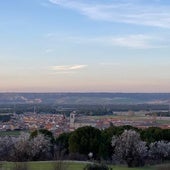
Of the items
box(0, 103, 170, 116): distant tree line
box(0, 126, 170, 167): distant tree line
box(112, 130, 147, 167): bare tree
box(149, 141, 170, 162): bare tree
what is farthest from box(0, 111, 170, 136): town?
box(0, 103, 170, 116): distant tree line

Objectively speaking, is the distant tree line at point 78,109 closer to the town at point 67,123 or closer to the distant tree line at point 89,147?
the town at point 67,123

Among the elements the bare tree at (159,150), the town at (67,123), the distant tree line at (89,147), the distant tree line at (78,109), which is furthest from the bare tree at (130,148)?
the distant tree line at (78,109)

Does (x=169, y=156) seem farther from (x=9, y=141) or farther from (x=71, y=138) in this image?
(x=9, y=141)

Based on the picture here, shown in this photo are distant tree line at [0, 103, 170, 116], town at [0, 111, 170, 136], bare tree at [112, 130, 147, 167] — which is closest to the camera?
bare tree at [112, 130, 147, 167]

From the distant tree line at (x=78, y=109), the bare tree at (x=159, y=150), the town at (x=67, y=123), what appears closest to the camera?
the bare tree at (x=159, y=150)

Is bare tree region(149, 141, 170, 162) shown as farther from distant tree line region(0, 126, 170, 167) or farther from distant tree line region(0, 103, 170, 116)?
distant tree line region(0, 103, 170, 116)

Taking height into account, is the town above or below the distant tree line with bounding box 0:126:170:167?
below

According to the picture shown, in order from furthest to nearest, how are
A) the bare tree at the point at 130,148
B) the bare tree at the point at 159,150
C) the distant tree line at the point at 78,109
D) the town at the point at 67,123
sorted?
the distant tree line at the point at 78,109 → the town at the point at 67,123 → the bare tree at the point at 159,150 → the bare tree at the point at 130,148

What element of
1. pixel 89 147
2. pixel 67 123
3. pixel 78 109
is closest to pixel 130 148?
pixel 89 147
